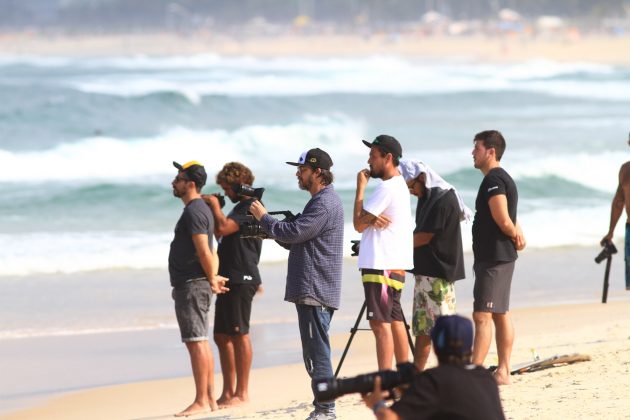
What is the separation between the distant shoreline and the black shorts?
305 ft

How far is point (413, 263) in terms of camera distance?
23.1 feet

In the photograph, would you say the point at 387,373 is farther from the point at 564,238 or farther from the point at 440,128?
the point at 440,128

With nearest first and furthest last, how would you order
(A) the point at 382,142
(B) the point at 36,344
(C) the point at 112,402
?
(A) the point at 382,142 < (C) the point at 112,402 < (B) the point at 36,344

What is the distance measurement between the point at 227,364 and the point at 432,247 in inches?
61.1

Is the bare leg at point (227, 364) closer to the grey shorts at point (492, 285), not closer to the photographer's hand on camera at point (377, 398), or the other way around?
the grey shorts at point (492, 285)

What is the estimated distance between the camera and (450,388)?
3.96m

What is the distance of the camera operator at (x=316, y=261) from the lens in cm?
632

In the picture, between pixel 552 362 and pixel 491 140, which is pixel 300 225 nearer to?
pixel 491 140

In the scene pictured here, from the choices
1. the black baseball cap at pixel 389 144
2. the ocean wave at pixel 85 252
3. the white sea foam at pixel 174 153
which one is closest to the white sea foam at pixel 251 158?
the white sea foam at pixel 174 153

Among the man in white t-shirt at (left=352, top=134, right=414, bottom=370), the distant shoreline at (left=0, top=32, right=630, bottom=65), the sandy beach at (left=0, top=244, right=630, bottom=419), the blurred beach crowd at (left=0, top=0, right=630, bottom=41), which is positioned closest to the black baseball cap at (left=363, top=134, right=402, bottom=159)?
the man in white t-shirt at (left=352, top=134, right=414, bottom=370)

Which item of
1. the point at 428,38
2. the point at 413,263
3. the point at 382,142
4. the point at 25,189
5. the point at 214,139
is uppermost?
the point at 428,38

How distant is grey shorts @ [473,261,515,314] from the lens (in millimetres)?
7227

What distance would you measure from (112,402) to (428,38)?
124 m

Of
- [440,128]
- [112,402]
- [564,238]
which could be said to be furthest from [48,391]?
[440,128]
